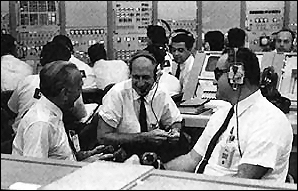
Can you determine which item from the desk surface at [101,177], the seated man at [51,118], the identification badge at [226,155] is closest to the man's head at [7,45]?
the seated man at [51,118]

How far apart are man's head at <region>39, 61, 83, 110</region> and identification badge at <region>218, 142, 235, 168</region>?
0.62 m

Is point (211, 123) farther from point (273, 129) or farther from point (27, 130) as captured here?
point (27, 130)

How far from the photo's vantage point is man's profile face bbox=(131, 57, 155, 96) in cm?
268

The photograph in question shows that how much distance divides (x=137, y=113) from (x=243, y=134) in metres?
1.05

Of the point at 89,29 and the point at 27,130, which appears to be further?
the point at 89,29

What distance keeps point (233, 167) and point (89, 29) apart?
474 cm

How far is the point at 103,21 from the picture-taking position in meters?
6.29

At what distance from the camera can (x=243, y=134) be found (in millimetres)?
1806

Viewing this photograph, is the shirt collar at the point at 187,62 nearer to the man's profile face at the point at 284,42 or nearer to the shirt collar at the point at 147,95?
the man's profile face at the point at 284,42

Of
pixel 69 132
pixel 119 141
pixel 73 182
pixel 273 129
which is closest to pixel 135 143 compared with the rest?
pixel 119 141

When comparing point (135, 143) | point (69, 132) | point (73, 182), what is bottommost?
point (135, 143)

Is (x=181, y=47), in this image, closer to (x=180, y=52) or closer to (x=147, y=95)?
(x=180, y=52)

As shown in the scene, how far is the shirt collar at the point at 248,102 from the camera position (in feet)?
6.22

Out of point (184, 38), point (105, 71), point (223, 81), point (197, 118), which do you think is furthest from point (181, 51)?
point (223, 81)
